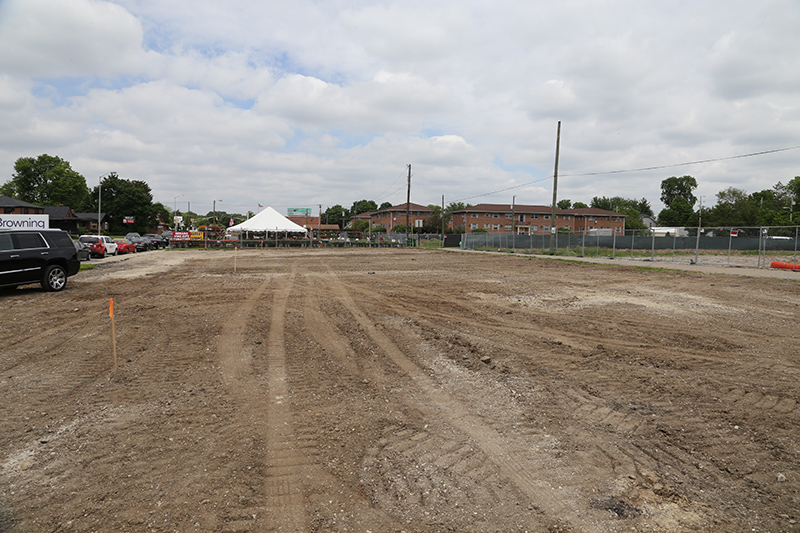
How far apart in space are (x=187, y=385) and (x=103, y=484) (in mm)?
2352

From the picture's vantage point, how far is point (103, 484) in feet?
11.7

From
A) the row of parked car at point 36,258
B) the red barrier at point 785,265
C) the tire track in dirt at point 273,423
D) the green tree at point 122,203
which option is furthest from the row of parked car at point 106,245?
the green tree at point 122,203

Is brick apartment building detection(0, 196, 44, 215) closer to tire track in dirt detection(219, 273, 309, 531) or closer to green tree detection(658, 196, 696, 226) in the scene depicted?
tire track in dirt detection(219, 273, 309, 531)

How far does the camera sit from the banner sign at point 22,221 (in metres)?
20.2

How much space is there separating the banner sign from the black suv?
6.76 m

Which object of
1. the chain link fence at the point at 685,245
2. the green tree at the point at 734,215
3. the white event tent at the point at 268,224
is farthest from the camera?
the green tree at the point at 734,215

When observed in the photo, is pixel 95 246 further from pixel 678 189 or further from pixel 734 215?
pixel 678 189

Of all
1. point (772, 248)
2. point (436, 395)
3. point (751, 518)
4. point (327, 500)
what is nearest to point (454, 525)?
point (327, 500)

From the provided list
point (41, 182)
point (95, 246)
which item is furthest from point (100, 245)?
point (41, 182)

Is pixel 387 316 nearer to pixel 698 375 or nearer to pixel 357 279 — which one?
pixel 698 375

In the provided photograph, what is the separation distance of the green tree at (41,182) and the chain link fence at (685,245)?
98652 mm

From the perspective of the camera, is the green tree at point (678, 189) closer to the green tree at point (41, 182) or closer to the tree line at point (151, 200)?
the tree line at point (151, 200)

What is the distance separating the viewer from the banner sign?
2016cm

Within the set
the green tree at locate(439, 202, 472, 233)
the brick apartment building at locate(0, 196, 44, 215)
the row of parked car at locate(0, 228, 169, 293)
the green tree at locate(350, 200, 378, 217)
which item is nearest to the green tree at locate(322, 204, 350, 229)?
the green tree at locate(350, 200, 378, 217)
